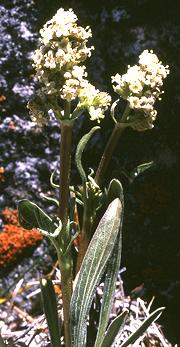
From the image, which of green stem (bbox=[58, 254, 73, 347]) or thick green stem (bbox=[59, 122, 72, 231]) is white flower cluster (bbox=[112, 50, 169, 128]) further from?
green stem (bbox=[58, 254, 73, 347])

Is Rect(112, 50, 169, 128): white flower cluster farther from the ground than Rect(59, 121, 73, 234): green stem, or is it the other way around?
Rect(112, 50, 169, 128): white flower cluster

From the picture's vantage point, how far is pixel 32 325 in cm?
Result: 182

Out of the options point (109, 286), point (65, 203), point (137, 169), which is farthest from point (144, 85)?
point (109, 286)

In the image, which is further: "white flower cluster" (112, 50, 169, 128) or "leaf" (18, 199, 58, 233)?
"leaf" (18, 199, 58, 233)

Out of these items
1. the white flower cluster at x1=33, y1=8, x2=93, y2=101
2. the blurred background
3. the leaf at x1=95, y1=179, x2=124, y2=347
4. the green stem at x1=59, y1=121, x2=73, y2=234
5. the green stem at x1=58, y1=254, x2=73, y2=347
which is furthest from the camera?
the blurred background

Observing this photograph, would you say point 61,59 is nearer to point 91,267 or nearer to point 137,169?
point 137,169

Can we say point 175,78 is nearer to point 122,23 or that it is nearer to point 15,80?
point 122,23

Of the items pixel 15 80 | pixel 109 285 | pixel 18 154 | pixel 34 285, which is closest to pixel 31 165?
pixel 18 154

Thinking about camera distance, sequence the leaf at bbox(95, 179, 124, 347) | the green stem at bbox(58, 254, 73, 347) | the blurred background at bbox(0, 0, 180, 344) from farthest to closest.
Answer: the blurred background at bbox(0, 0, 180, 344) < the leaf at bbox(95, 179, 124, 347) < the green stem at bbox(58, 254, 73, 347)

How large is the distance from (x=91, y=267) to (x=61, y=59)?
0.60m

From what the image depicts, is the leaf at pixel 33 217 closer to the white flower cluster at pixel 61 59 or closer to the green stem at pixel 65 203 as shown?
the green stem at pixel 65 203

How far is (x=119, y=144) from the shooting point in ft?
6.32

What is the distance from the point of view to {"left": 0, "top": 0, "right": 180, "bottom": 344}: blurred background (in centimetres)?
188

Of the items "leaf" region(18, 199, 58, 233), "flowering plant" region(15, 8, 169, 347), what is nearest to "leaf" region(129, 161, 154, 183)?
"flowering plant" region(15, 8, 169, 347)
